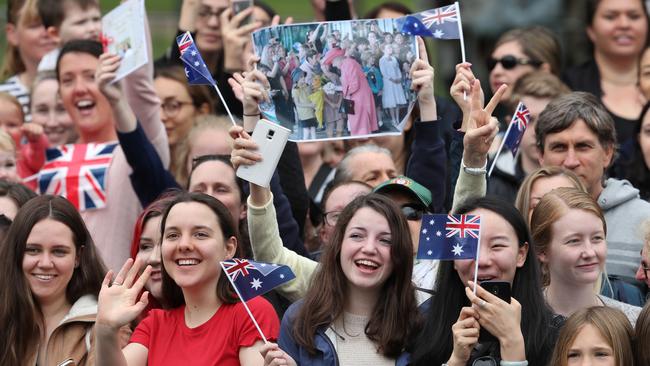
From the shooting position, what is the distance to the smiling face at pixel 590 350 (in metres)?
6.93

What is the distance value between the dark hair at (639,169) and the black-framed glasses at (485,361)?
2.68 metres

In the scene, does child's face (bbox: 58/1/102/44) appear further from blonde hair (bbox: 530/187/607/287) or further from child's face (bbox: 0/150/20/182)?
blonde hair (bbox: 530/187/607/287)

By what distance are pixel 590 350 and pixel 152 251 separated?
241 centimetres

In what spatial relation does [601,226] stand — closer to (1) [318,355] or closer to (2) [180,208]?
(1) [318,355]

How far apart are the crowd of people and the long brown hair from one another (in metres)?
0.01

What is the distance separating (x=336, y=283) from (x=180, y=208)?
85cm

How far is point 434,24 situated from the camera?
8.09 meters

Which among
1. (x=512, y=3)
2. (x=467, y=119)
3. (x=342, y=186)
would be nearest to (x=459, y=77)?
(x=467, y=119)

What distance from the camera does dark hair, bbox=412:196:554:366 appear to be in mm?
7035

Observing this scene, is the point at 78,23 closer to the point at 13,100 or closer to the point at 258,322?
the point at 13,100

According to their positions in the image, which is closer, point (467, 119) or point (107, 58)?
point (467, 119)

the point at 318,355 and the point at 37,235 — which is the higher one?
the point at 37,235

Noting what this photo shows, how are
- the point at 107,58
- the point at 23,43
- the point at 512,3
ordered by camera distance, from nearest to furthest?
the point at 107,58 < the point at 23,43 < the point at 512,3

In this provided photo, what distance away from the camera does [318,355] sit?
7148mm
